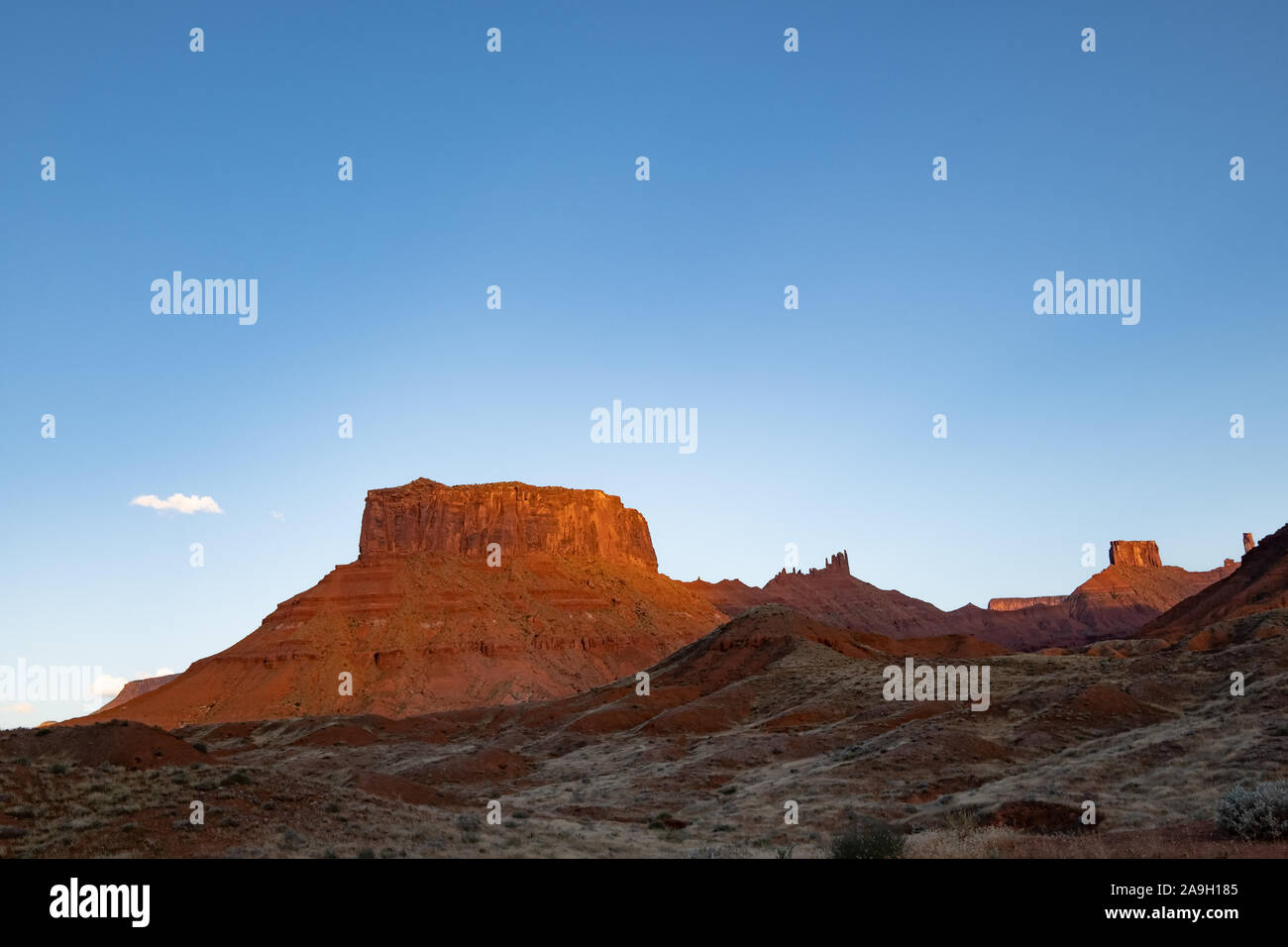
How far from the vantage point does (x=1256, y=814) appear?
602 inches

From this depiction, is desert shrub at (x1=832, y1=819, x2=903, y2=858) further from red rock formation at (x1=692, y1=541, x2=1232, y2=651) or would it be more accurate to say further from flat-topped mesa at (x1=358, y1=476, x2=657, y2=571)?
red rock formation at (x1=692, y1=541, x2=1232, y2=651)

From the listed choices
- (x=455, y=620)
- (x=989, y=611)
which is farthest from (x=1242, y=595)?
(x=989, y=611)

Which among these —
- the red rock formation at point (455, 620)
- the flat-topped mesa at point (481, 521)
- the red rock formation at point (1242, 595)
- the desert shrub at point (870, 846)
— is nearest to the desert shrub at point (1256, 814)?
the desert shrub at point (870, 846)

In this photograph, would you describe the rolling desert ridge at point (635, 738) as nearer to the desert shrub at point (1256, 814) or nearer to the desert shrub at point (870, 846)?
the desert shrub at point (870, 846)

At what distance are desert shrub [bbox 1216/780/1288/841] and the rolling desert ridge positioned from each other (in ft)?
1.22

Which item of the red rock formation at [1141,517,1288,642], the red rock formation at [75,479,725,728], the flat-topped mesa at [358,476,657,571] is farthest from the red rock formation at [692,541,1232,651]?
the red rock formation at [1141,517,1288,642]

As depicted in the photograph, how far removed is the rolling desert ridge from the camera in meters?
18.5

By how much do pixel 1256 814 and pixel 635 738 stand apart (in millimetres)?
40051

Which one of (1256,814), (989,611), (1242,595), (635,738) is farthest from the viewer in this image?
(989,611)

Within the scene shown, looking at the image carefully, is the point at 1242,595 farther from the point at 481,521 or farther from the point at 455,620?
the point at 481,521

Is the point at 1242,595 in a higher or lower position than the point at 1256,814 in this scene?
higher
